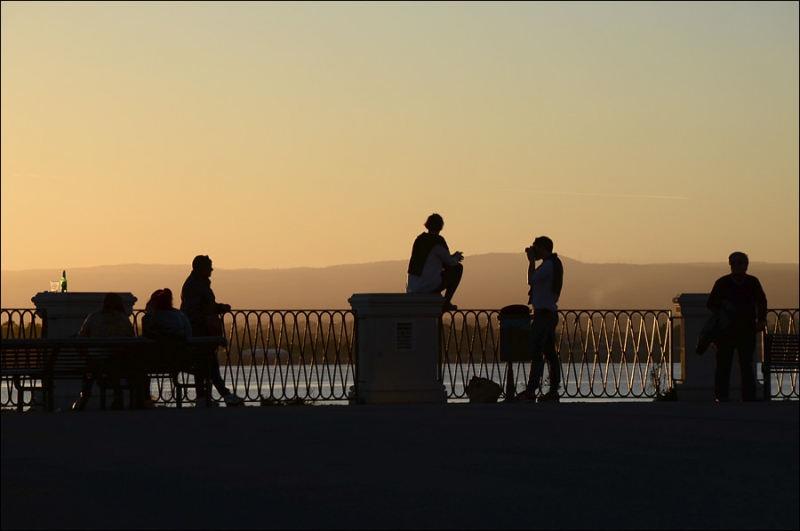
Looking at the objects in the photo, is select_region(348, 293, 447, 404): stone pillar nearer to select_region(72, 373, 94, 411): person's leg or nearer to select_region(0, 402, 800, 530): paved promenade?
select_region(72, 373, 94, 411): person's leg

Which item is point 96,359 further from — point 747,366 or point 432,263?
point 747,366

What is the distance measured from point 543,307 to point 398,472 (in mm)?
6844

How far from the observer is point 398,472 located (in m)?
9.79

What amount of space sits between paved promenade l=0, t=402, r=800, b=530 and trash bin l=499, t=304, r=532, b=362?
338 cm

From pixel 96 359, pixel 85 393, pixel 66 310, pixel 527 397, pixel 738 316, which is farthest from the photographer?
pixel 66 310

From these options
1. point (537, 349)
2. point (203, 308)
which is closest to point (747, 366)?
point (537, 349)

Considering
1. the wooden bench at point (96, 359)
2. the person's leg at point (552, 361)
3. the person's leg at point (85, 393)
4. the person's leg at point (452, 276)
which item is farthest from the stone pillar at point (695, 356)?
the person's leg at point (85, 393)

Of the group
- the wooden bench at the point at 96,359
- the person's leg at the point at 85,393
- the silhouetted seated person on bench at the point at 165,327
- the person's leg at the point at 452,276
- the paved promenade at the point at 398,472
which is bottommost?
the paved promenade at the point at 398,472

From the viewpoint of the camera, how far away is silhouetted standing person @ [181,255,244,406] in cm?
1650

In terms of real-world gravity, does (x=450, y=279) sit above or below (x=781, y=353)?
above

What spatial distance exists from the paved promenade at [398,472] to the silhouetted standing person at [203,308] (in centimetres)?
336

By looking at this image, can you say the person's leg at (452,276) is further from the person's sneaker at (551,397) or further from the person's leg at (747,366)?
the person's leg at (747,366)

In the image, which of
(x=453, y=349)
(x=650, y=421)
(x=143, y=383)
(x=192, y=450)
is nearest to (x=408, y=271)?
(x=453, y=349)

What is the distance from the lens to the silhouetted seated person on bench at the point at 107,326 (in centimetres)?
1587
